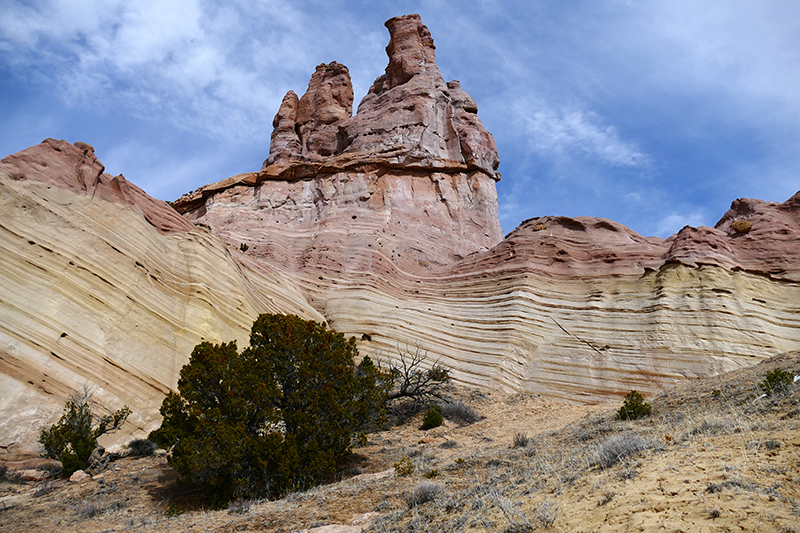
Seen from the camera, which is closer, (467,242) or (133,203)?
(133,203)

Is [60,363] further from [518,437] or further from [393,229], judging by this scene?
[393,229]

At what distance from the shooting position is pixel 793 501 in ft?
15.3

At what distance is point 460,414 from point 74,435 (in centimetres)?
1080

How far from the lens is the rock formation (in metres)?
15.2

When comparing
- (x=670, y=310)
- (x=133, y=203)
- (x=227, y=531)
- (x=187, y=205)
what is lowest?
(x=227, y=531)

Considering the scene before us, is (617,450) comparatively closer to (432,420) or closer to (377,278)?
(432,420)

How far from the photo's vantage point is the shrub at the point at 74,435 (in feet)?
39.8

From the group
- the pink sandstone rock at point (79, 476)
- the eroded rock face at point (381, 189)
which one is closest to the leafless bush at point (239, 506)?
the pink sandstone rock at point (79, 476)

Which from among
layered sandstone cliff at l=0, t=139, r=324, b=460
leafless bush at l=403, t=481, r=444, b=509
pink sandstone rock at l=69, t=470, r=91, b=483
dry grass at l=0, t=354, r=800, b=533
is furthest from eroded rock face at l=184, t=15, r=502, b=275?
leafless bush at l=403, t=481, r=444, b=509

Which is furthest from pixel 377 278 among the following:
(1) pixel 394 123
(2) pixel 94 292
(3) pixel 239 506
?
(3) pixel 239 506

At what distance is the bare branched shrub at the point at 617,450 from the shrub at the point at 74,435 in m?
11.4

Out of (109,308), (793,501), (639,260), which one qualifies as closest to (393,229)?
(639,260)

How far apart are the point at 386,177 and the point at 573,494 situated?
108 ft

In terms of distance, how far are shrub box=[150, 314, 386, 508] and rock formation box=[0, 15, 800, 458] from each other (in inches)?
150
